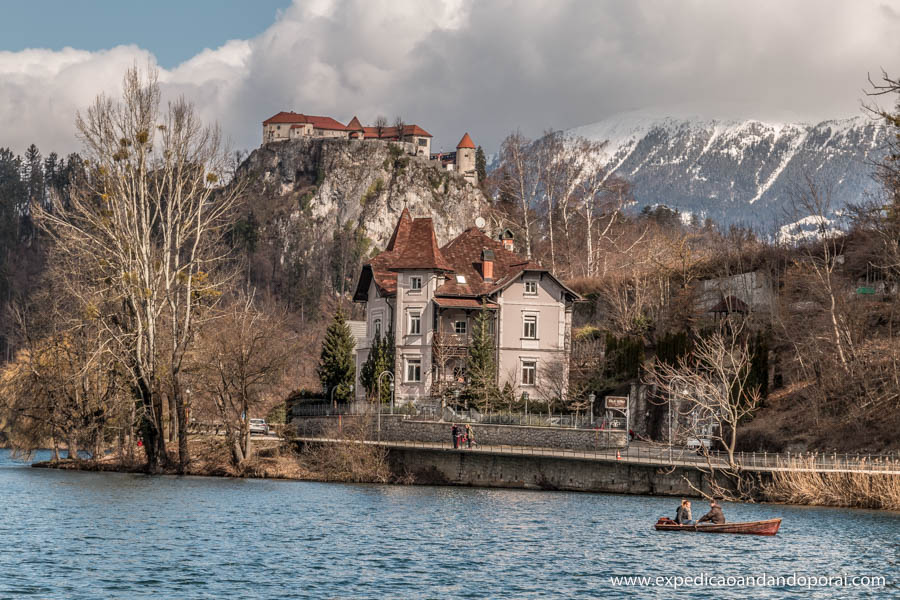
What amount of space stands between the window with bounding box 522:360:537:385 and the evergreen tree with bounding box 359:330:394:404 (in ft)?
29.5

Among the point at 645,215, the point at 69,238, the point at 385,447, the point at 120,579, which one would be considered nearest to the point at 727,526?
the point at 120,579

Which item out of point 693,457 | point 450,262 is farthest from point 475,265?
point 693,457

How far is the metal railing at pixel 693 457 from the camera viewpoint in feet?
163

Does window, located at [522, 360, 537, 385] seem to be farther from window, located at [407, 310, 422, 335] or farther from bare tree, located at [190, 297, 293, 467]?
bare tree, located at [190, 297, 293, 467]

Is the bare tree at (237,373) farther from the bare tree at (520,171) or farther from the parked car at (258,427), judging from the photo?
the bare tree at (520,171)

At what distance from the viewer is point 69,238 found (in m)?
60.8

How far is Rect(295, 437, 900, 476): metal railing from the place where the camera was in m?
49.7

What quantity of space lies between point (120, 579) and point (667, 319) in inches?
2146

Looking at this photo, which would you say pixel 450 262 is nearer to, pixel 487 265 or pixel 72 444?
pixel 487 265

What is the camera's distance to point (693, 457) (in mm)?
56594

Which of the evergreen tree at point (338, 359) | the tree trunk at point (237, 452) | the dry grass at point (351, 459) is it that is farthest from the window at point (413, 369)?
the tree trunk at point (237, 452)

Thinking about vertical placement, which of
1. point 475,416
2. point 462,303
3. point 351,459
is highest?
point 462,303

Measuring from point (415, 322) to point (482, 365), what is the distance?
7039mm

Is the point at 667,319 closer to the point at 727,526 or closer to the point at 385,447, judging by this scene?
the point at 385,447
